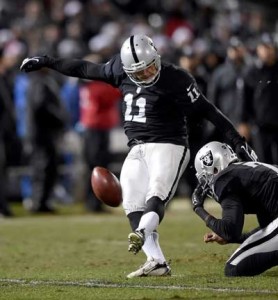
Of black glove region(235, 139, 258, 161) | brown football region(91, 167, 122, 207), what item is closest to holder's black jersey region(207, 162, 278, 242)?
black glove region(235, 139, 258, 161)

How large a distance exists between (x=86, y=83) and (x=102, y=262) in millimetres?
5284

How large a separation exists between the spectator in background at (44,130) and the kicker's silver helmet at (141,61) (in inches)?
229

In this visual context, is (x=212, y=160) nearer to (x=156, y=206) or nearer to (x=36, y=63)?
(x=156, y=206)

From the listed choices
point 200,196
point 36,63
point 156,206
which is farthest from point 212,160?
point 36,63

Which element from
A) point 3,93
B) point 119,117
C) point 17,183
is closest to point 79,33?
point 119,117

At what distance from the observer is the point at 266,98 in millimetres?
11055

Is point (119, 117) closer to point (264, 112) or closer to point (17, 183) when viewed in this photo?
point (17, 183)

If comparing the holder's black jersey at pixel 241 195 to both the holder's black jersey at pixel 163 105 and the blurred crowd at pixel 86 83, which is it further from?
the blurred crowd at pixel 86 83

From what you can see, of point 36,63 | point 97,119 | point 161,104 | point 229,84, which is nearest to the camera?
point 161,104

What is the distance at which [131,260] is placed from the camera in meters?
8.16

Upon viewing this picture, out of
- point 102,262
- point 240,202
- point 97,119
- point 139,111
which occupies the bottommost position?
point 102,262

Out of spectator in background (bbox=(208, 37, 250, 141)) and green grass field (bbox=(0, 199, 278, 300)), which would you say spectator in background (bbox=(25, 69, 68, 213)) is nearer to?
green grass field (bbox=(0, 199, 278, 300))

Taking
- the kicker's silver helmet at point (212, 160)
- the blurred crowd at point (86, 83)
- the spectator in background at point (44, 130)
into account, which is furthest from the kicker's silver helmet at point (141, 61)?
the spectator in background at point (44, 130)

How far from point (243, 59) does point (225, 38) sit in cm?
560
